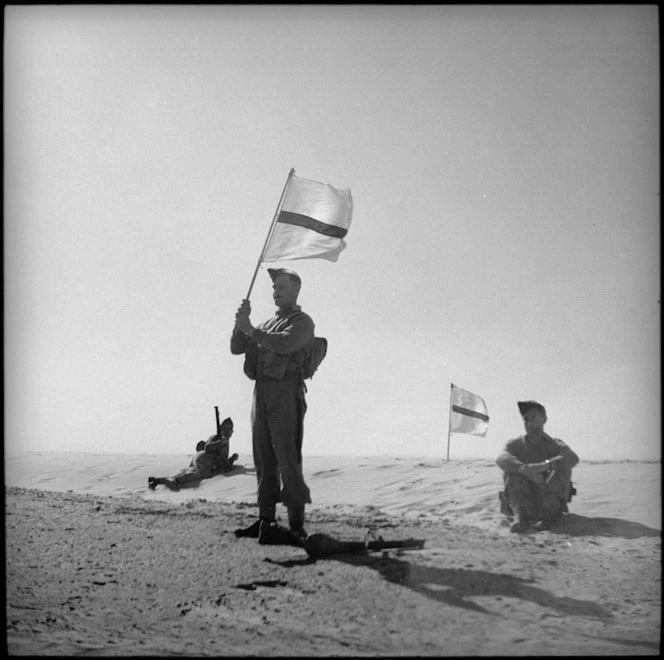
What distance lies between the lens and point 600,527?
470 centimetres

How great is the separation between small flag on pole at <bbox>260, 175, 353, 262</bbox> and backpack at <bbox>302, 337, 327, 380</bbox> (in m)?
0.63

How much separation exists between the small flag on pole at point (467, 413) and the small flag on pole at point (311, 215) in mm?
1402

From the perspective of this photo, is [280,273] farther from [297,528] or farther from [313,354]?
[297,528]

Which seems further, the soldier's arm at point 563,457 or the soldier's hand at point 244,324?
the soldier's hand at point 244,324

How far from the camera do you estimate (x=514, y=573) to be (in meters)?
4.34

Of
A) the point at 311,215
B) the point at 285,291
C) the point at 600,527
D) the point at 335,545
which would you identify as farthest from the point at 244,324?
the point at 600,527

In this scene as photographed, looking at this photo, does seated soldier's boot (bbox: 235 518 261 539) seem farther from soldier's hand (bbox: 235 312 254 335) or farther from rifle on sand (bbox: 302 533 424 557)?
soldier's hand (bbox: 235 312 254 335)

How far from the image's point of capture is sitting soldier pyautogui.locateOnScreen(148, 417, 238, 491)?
670cm

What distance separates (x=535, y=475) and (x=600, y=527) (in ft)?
1.60

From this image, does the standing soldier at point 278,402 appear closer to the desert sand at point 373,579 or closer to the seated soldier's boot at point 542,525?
the desert sand at point 373,579

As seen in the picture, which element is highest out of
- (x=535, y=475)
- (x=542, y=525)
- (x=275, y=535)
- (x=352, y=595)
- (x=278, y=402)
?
(x=278, y=402)

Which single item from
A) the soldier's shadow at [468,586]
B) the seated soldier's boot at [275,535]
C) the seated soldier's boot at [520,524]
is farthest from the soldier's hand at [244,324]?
the seated soldier's boot at [520,524]

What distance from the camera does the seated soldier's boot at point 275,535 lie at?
5.18 meters

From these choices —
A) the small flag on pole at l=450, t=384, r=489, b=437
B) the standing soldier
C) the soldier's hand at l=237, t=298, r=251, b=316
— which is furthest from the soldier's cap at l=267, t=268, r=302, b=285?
the small flag on pole at l=450, t=384, r=489, b=437
